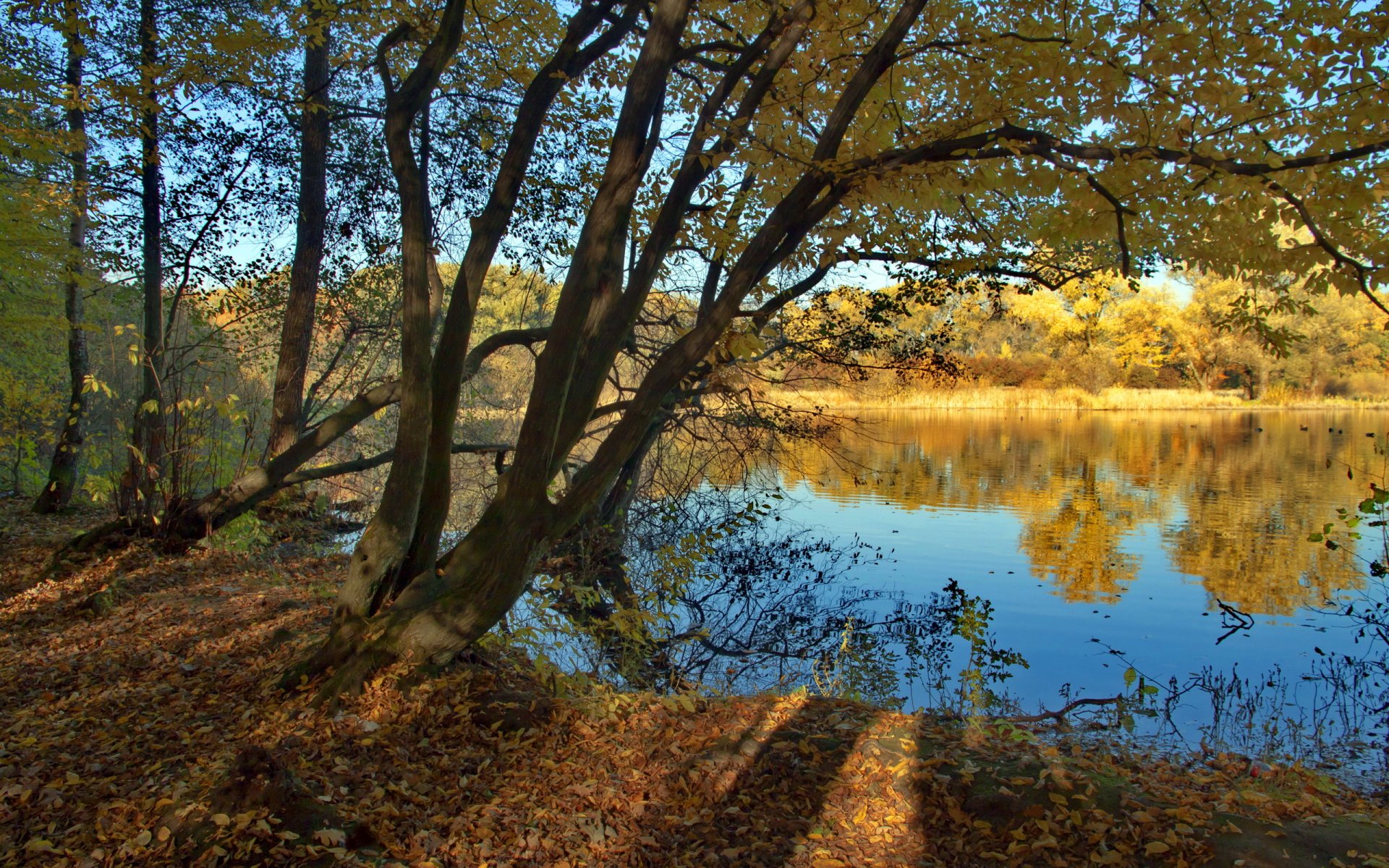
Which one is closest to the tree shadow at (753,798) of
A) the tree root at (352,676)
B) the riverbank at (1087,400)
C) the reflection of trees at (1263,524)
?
the tree root at (352,676)

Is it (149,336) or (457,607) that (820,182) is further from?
(149,336)

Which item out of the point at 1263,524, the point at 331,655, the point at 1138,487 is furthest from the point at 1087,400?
the point at 331,655

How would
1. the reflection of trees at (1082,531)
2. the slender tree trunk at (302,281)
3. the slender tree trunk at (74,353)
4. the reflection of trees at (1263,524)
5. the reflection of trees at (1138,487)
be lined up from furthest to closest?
the reflection of trees at (1138,487) → the reflection of trees at (1082,531) → the slender tree trunk at (302,281) → the reflection of trees at (1263,524) → the slender tree trunk at (74,353)

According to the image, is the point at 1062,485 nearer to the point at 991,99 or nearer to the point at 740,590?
the point at 740,590

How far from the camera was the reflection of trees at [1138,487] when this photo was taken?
31.1 feet

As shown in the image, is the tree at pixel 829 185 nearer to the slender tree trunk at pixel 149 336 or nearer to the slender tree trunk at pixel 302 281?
the slender tree trunk at pixel 149 336

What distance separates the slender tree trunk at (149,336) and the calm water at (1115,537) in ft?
19.9

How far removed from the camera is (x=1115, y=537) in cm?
1145

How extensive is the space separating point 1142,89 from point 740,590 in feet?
21.6

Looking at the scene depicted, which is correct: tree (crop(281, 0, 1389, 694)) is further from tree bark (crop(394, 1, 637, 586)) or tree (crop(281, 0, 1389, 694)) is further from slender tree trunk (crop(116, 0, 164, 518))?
slender tree trunk (crop(116, 0, 164, 518))

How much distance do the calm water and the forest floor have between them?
3049 mm

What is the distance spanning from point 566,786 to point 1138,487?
15446 mm

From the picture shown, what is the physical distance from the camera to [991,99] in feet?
13.6

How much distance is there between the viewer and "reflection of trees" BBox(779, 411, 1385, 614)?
9.47 m
